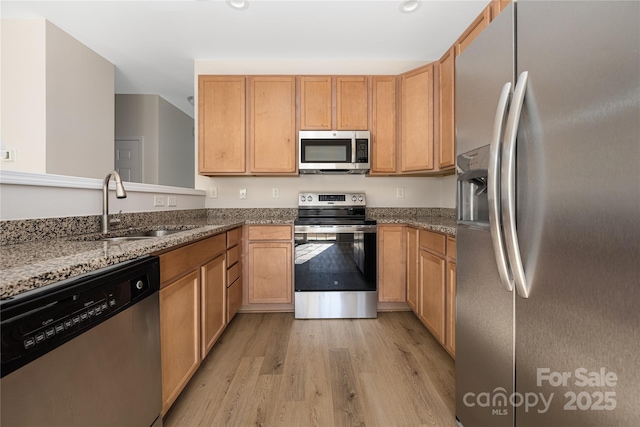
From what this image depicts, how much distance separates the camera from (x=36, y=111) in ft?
8.57

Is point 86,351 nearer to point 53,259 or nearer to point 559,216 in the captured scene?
point 53,259

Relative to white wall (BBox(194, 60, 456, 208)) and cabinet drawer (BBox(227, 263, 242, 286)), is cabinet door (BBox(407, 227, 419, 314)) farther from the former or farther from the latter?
cabinet drawer (BBox(227, 263, 242, 286))

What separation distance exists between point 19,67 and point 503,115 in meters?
3.93

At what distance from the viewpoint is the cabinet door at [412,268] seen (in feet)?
7.94

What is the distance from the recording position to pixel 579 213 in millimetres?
677

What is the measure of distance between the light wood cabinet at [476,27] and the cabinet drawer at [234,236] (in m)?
2.23

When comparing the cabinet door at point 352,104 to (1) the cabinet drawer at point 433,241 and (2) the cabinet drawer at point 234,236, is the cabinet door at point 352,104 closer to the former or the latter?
(1) the cabinet drawer at point 433,241

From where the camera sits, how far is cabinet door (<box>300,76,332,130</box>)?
111 inches

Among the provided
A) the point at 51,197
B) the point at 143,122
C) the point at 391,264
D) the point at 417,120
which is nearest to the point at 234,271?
the point at 51,197

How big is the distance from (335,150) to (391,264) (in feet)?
4.06

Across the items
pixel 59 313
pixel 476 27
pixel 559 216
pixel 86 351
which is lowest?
pixel 86 351

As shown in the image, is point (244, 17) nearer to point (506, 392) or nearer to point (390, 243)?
point (390, 243)

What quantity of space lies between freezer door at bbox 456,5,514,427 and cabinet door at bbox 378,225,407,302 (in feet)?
4.50

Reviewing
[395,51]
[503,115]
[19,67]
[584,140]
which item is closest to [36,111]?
[19,67]
